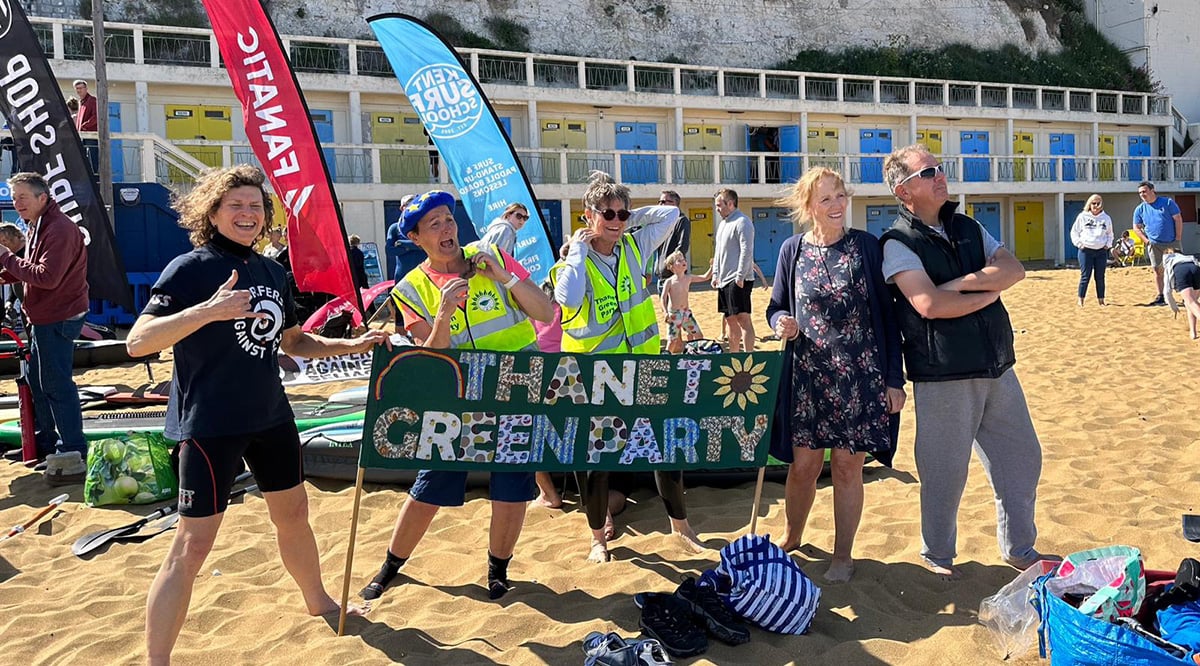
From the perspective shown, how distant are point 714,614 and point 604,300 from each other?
150cm

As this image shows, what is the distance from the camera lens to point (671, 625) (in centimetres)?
328

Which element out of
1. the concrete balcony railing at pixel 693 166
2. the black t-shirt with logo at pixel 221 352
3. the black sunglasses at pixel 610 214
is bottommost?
the black t-shirt with logo at pixel 221 352

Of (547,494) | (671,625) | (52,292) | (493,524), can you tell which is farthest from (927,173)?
(52,292)

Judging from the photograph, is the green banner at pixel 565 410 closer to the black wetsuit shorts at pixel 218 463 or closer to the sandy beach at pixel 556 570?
the black wetsuit shorts at pixel 218 463

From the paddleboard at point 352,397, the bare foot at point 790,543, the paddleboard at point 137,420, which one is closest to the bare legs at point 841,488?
the bare foot at point 790,543

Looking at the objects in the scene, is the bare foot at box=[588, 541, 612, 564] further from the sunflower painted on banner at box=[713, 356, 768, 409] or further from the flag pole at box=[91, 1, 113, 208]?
the flag pole at box=[91, 1, 113, 208]

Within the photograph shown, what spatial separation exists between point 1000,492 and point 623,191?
2045mm

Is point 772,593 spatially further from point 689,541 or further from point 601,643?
point 689,541

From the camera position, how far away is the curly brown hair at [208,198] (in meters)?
3.08

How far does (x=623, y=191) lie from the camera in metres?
4.14

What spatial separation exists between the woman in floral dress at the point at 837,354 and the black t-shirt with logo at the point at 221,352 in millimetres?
1988

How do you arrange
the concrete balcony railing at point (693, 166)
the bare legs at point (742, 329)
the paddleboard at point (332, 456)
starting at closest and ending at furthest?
1. the paddleboard at point (332, 456)
2. the bare legs at point (742, 329)
3. the concrete balcony railing at point (693, 166)

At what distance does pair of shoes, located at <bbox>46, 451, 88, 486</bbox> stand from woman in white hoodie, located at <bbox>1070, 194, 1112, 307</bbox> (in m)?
12.3

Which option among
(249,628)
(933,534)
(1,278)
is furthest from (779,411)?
(1,278)
